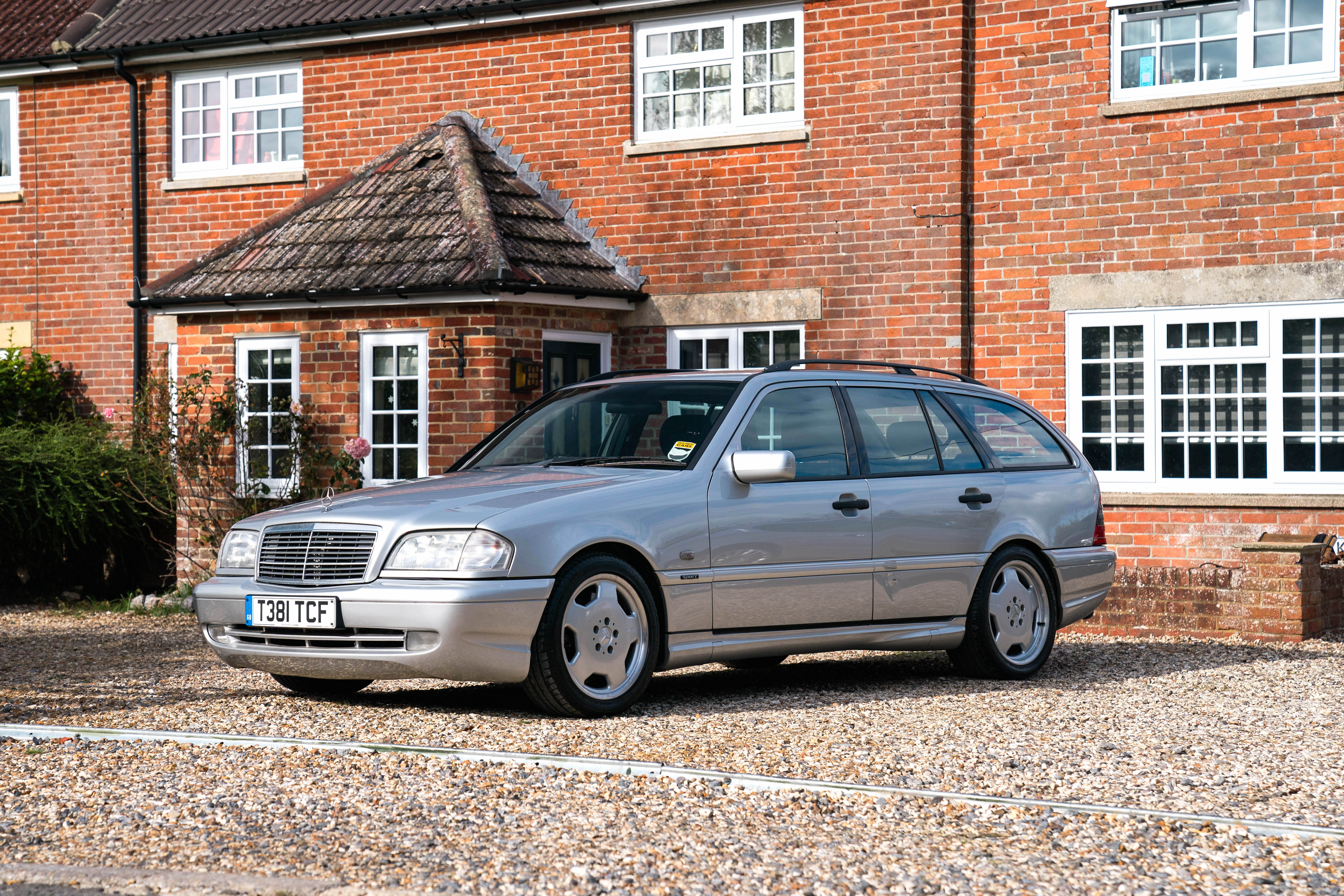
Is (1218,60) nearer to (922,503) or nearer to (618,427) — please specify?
(922,503)

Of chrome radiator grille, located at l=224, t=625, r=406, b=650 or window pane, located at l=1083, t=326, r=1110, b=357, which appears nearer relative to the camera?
chrome radiator grille, located at l=224, t=625, r=406, b=650

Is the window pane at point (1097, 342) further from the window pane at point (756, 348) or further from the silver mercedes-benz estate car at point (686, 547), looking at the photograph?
the silver mercedes-benz estate car at point (686, 547)

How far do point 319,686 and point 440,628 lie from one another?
4.99 feet

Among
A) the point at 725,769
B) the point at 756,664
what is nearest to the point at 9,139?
the point at 756,664

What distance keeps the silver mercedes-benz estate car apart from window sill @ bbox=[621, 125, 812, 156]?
529 centimetres

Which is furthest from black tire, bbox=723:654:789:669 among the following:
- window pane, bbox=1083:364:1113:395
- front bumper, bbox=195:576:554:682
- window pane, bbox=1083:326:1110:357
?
window pane, bbox=1083:326:1110:357

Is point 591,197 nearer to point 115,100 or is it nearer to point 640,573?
point 115,100

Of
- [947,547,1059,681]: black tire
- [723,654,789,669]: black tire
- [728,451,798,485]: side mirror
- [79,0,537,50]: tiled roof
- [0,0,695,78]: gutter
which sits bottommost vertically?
[723,654,789,669]: black tire

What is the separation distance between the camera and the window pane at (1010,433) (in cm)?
889

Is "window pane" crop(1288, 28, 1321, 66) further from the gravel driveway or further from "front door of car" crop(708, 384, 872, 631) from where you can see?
"front door of car" crop(708, 384, 872, 631)

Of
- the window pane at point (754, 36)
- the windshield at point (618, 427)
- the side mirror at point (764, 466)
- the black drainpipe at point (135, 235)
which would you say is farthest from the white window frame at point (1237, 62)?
the black drainpipe at point (135, 235)

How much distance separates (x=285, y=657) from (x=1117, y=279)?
27.0 feet

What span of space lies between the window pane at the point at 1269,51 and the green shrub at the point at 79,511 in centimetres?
979

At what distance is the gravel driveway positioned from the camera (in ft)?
14.9
